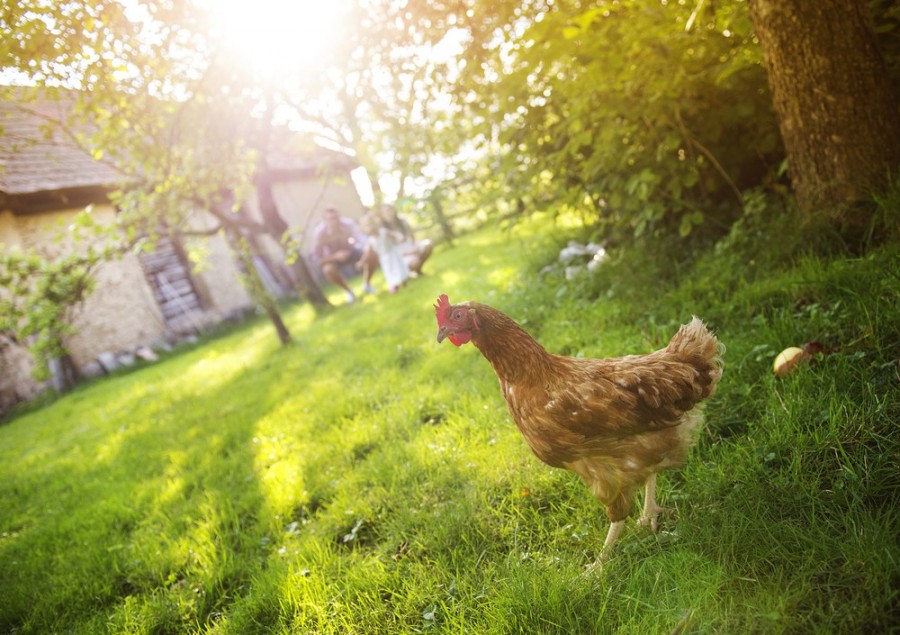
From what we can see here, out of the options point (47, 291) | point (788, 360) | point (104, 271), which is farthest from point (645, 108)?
point (104, 271)

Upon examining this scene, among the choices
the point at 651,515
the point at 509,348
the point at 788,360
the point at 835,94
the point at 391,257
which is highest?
the point at 835,94

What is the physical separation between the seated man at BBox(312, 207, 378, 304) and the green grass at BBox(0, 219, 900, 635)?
6.74 metres

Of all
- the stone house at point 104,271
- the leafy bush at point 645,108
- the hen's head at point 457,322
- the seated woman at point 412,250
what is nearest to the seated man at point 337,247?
the stone house at point 104,271

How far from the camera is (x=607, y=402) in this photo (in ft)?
6.21

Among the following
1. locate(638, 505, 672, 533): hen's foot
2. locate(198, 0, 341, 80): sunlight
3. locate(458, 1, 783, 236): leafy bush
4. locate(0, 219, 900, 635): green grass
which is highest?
locate(198, 0, 341, 80): sunlight

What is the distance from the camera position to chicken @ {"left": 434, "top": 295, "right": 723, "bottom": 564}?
6.28ft

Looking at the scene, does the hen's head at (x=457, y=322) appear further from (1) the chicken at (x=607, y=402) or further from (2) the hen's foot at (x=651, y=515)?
(2) the hen's foot at (x=651, y=515)

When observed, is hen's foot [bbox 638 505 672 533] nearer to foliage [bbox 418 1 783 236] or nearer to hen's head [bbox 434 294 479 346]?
hen's head [bbox 434 294 479 346]

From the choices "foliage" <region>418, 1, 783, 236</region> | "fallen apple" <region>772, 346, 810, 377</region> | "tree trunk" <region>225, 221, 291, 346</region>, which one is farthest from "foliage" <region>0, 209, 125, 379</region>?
"fallen apple" <region>772, 346, 810, 377</region>

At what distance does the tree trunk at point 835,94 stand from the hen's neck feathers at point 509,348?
2804 millimetres

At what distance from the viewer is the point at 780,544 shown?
1.67 m

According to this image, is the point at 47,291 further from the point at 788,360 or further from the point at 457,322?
the point at 788,360

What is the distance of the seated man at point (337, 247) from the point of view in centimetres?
1171

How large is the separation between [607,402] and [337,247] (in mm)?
11639
